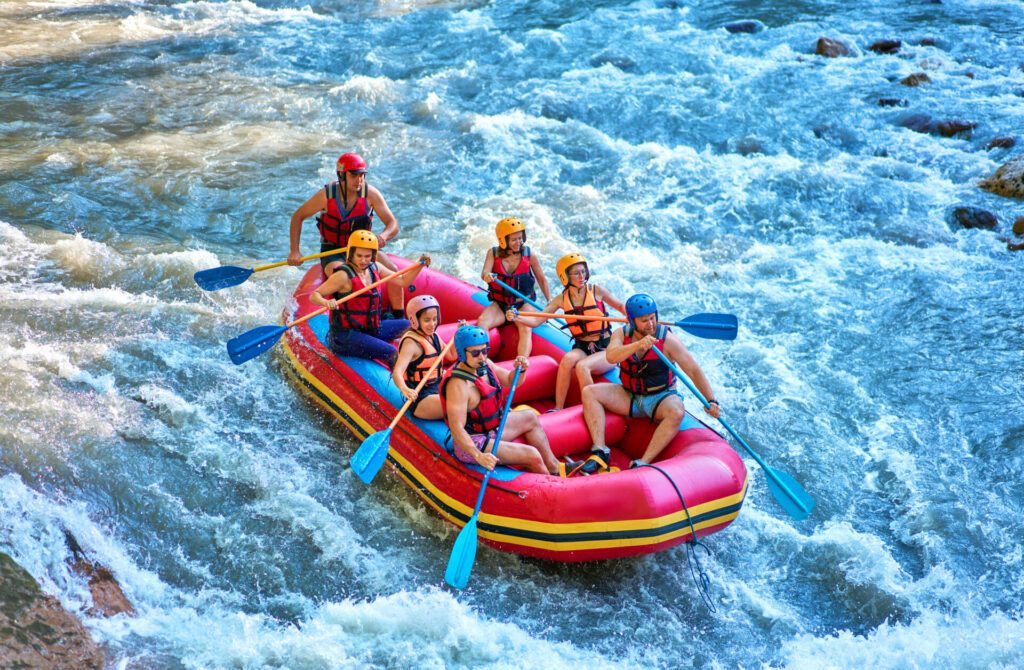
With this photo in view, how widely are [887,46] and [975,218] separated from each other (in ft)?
14.3

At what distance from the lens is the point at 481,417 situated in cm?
514

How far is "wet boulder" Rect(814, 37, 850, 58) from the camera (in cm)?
1218

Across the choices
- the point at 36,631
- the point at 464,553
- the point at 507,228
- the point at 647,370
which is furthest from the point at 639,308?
the point at 36,631

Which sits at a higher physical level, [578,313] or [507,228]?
[507,228]

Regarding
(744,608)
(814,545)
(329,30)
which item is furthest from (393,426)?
(329,30)

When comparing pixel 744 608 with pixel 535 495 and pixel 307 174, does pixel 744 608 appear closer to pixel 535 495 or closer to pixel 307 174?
pixel 535 495

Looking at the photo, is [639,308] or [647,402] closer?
[639,308]

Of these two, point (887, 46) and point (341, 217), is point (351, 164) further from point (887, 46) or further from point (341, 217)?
point (887, 46)

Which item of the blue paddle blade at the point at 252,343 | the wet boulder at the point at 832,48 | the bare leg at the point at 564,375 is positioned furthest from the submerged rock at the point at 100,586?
the wet boulder at the point at 832,48

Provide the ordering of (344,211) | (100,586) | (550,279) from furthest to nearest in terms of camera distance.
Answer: (550,279), (344,211), (100,586)

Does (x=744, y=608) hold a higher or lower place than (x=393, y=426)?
lower

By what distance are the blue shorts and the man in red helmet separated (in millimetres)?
1748

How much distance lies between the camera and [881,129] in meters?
10.4

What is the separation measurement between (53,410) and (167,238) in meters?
2.85
